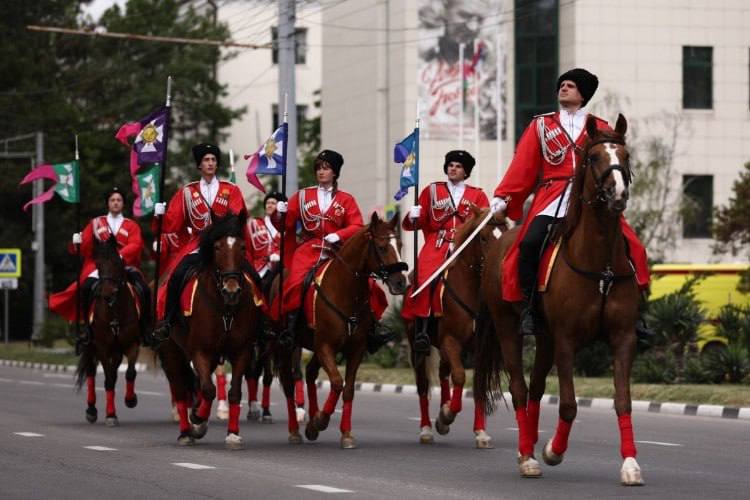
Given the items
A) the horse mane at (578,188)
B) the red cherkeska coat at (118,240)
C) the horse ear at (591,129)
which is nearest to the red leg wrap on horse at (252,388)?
the red cherkeska coat at (118,240)

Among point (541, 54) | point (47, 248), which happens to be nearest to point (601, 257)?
point (541, 54)

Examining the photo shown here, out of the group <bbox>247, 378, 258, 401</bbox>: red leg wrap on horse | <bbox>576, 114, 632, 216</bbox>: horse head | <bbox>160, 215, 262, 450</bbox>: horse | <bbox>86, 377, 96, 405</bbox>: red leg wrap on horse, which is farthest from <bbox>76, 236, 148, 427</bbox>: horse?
<bbox>576, 114, 632, 216</bbox>: horse head

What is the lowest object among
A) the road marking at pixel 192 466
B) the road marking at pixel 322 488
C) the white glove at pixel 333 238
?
the road marking at pixel 192 466

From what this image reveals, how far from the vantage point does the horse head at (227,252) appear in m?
15.3

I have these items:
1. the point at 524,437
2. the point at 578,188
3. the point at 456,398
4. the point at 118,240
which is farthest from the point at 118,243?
the point at 578,188

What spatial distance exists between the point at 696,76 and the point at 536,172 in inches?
1752

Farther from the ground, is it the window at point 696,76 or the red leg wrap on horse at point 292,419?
the window at point 696,76

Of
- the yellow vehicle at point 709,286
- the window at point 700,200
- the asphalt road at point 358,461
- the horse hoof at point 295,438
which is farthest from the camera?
the window at point 700,200

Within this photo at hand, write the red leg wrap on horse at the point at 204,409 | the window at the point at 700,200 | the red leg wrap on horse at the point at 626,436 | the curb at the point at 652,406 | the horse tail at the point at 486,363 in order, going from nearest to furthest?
the red leg wrap on horse at the point at 626,436 → the horse tail at the point at 486,363 → the red leg wrap on horse at the point at 204,409 → the curb at the point at 652,406 → the window at the point at 700,200

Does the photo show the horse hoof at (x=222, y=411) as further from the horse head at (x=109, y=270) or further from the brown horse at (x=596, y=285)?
the brown horse at (x=596, y=285)

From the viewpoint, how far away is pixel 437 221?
57.1 feet

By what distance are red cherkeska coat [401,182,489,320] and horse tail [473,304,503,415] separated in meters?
2.70

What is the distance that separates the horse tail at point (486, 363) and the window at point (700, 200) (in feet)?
137

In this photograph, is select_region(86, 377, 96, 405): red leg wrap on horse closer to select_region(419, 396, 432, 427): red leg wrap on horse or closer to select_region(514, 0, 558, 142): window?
select_region(419, 396, 432, 427): red leg wrap on horse
